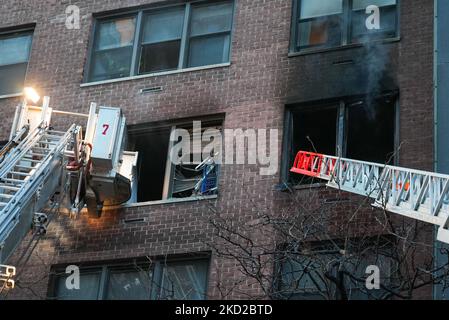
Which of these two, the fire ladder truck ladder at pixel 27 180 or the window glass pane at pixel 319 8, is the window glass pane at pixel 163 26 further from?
the fire ladder truck ladder at pixel 27 180

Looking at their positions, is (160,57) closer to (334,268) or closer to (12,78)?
(12,78)

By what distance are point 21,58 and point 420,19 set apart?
8.46 meters

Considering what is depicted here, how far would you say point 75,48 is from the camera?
70.5 feet

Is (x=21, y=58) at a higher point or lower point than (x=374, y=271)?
higher

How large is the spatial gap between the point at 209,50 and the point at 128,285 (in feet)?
16.3

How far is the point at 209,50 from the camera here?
810 inches

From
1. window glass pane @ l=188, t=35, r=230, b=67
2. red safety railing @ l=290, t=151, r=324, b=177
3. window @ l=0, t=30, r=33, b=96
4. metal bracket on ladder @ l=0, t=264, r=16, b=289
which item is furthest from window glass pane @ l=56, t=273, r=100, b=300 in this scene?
window @ l=0, t=30, r=33, b=96

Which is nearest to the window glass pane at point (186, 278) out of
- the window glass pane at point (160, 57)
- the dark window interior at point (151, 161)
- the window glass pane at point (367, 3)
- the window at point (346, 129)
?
the dark window interior at point (151, 161)

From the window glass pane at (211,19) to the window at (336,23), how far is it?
1466 mm

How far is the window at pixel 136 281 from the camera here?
18016 millimetres

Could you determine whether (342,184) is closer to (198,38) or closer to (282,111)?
(282,111)

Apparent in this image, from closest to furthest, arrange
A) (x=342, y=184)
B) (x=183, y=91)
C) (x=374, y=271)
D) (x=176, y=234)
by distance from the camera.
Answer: (x=374, y=271)
(x=342, y=184)
(x=176, y=234)
(x=183, y=91)

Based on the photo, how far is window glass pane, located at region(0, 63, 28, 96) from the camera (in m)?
21.9

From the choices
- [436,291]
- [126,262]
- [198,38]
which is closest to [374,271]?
[436,291]
